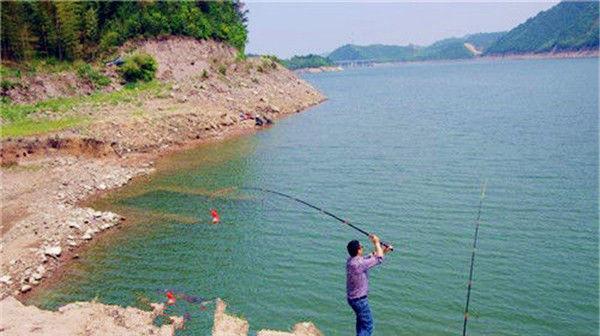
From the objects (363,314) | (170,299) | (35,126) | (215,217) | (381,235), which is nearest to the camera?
(363,314)

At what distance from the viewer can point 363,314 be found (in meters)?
11.8

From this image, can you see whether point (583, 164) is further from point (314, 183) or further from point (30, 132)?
point (30, 132)

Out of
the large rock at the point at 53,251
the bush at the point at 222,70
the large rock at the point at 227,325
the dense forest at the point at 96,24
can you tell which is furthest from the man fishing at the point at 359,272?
the bush at the point at 222,70

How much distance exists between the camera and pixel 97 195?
2983cm

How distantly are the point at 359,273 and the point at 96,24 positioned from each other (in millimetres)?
61315

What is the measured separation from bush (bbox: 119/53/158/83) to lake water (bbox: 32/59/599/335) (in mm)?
21271

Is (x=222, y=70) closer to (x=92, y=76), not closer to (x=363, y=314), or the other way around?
(x=92, y=76)

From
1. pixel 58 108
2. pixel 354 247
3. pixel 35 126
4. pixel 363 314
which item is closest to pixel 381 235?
pixel 363 314

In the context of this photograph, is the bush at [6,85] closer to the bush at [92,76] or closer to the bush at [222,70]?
the bush at [92,76]

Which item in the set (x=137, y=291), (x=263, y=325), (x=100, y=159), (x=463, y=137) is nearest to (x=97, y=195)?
(x=100, y=159)

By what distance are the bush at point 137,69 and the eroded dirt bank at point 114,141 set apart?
6.31 ft

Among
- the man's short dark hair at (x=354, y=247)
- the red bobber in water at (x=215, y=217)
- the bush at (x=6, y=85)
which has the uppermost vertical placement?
the bush at (x=6, y=85)

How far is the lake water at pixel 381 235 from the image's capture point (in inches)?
654

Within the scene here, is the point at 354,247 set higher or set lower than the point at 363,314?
higher
